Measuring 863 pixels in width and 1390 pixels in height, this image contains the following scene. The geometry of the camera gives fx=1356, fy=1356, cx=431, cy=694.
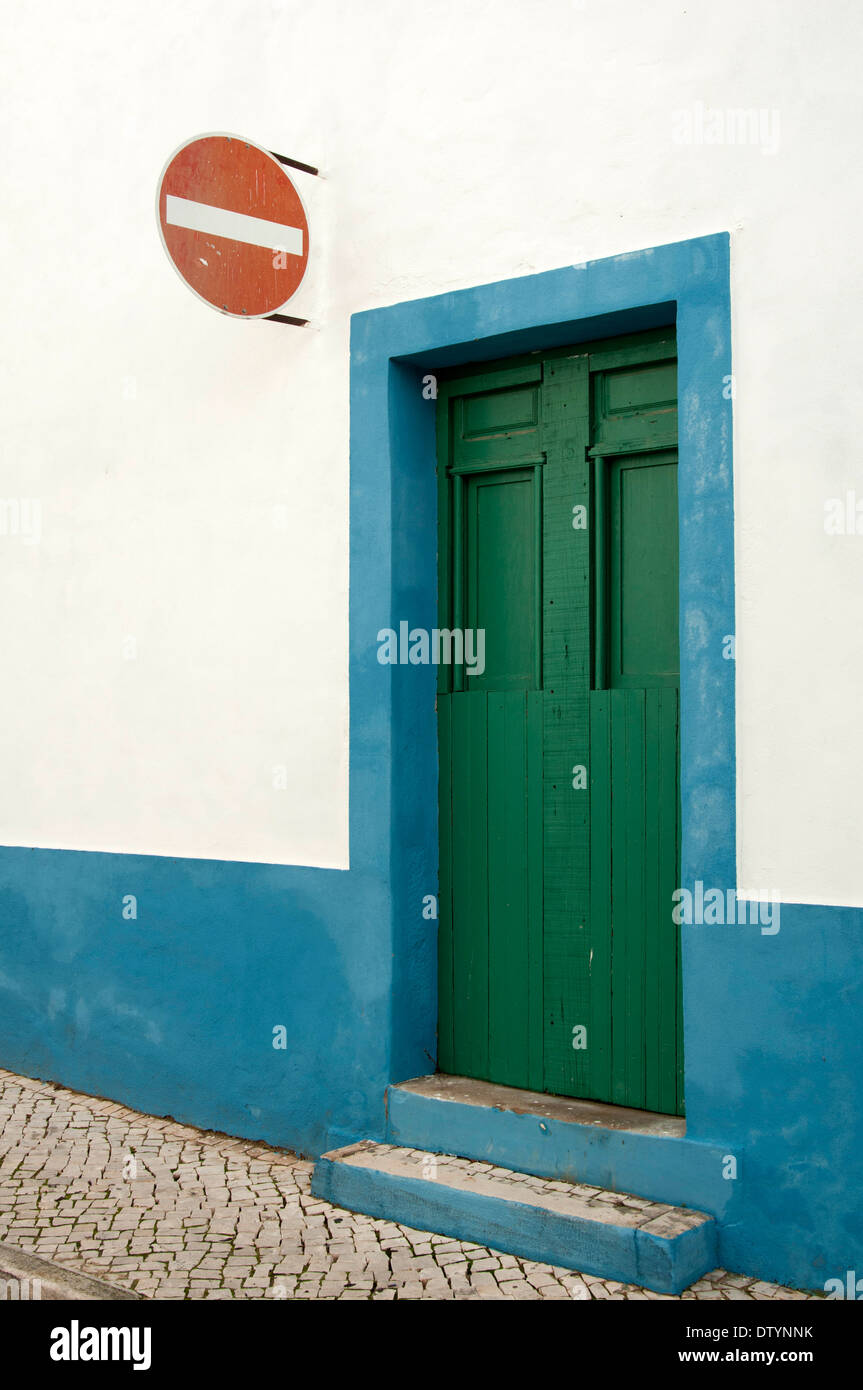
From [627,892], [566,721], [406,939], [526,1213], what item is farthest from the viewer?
[406,939]

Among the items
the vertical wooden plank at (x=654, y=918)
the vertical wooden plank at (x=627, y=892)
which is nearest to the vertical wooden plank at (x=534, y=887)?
the vertical wooden plank at (x=627, y=892)

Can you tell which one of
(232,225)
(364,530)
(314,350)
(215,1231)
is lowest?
(215,1231)

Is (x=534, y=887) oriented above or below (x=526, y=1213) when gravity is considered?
above

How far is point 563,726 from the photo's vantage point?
5.11 metres

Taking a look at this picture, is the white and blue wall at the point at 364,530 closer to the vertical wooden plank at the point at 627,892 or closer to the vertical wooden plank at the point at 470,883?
the vertical wooden plank at the point at 470,883

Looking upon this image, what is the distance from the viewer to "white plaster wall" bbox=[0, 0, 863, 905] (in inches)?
170

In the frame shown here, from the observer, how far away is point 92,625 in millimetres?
6652

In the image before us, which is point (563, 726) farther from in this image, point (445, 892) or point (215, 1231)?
point (215, 1231)

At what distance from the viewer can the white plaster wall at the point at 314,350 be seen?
4312mm

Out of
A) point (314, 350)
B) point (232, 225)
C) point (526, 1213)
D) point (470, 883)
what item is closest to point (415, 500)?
point (314, 350)

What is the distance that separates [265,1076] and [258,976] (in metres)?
0.42

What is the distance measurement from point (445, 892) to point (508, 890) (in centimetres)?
33
